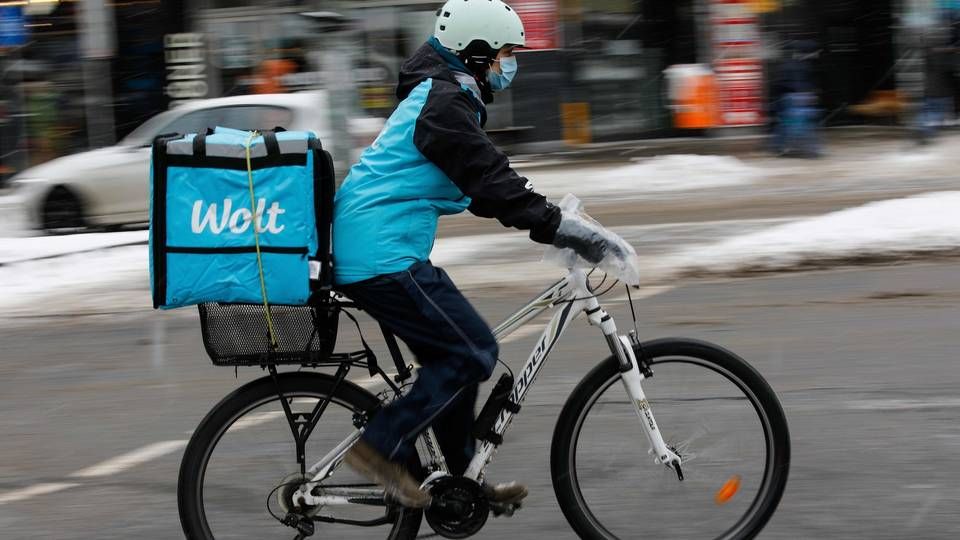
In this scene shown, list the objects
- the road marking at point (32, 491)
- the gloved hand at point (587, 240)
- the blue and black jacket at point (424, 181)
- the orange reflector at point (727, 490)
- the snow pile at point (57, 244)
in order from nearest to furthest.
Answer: the blue and black jacket at point (424, 181), the gloved hand at point (587, 240), the orange reflector at point (727, 490), the road marking at point (32, 491), the snow pile at point (57, 244)

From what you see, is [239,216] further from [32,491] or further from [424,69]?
[32,491]

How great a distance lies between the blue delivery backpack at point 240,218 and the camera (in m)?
3.71

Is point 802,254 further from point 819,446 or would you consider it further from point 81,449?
point 81,449

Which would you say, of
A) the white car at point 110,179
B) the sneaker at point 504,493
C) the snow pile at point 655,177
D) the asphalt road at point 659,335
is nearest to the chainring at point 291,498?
the asphalt road at point 659,335

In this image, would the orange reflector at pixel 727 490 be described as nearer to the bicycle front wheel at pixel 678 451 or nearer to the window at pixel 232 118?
the bicycle front wheel at pixel 678 451

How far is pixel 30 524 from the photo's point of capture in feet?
16.3

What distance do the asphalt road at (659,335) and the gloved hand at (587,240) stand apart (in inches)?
28.3

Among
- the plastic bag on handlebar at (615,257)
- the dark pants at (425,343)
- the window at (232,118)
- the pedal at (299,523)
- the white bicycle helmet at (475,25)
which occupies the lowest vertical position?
the pedal at (299,523)

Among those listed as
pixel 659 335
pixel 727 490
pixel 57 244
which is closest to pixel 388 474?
pixel 727 490

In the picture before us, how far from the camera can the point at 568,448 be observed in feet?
13.3

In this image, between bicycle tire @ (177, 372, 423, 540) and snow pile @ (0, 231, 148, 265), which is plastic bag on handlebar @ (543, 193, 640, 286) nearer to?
bicycle tire @ (177, 372, 423, 540)

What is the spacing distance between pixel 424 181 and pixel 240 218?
0.52 m

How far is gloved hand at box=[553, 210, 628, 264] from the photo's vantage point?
3.78 m

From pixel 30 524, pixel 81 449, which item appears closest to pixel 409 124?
pixel 30 524
